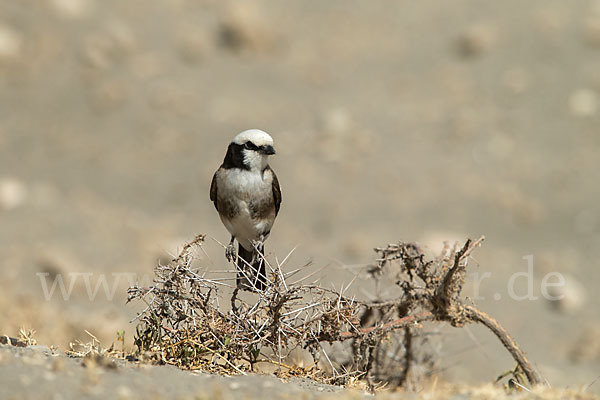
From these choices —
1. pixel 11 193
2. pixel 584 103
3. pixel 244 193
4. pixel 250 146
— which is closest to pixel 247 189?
pixel 244 193

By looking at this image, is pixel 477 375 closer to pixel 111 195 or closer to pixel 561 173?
pixel 561 173

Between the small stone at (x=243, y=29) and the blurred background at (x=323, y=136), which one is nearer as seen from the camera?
the blurred background at (x=323, y=136)

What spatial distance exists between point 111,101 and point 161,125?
4.29 ft

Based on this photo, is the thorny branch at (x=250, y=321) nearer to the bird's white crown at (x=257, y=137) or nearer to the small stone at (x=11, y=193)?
the bird's white crown at (x=257, y=137)

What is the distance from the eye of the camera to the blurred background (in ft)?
40.0

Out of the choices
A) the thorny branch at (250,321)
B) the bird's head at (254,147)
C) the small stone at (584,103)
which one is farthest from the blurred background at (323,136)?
the thorny branch at (250,321)

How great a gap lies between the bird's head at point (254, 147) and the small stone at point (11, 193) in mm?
9276

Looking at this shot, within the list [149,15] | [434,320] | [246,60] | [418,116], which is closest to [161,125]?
[246,60]

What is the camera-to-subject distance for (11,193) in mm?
13953

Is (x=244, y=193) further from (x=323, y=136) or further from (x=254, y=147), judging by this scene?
(x=323, y=136)

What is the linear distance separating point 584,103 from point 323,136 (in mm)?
5426

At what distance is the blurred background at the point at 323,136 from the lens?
12.2 m

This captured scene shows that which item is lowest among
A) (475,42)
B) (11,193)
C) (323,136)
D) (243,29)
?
(11,193)

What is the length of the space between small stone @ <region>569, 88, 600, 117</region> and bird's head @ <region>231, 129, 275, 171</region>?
11981 millimetres
